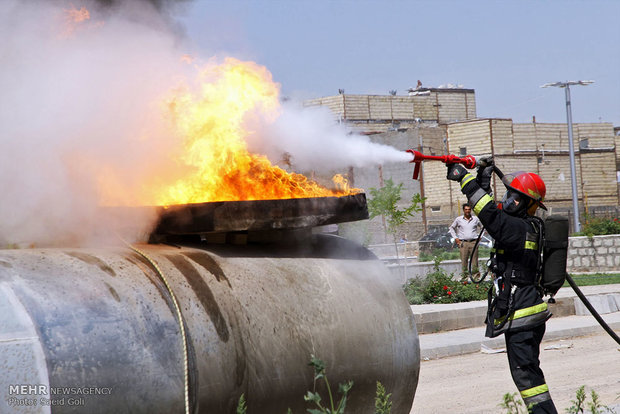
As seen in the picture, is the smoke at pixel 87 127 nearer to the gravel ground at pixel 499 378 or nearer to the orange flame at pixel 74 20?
the orange flame at pixel 74 20

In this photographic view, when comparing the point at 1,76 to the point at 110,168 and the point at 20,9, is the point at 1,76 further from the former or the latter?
the point at 110,168

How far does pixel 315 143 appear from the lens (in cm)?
572

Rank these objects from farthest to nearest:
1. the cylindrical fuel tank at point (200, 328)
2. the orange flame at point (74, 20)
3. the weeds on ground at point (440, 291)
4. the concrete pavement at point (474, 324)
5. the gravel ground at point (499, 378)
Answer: the weeds on ground at point (440, 291) < the concrete pavement at point (474, 324) < the gravel ground at point (499, 378) < the orange flame at point (74, 20) < the cylindrical fuel tank at point (200, 328)

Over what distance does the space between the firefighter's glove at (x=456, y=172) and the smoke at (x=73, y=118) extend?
2.09 metres

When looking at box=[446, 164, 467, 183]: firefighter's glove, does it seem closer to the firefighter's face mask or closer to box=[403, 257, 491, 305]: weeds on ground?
the firefighter's face mask

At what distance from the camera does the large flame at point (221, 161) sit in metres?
4.78

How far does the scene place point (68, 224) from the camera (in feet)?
14.2

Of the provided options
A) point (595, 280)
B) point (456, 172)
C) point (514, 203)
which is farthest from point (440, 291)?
point (456, 172)

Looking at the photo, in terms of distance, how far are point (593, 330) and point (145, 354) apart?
10.6m

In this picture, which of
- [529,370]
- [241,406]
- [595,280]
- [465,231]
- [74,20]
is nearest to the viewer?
[241,406]

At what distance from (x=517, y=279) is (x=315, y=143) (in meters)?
1.74

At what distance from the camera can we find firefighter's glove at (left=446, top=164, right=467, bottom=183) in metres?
5.91

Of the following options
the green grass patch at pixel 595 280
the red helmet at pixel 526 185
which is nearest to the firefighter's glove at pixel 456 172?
the red helmet at pixel 526 185

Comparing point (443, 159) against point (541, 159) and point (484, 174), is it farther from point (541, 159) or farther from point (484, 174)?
point (541, 159)
